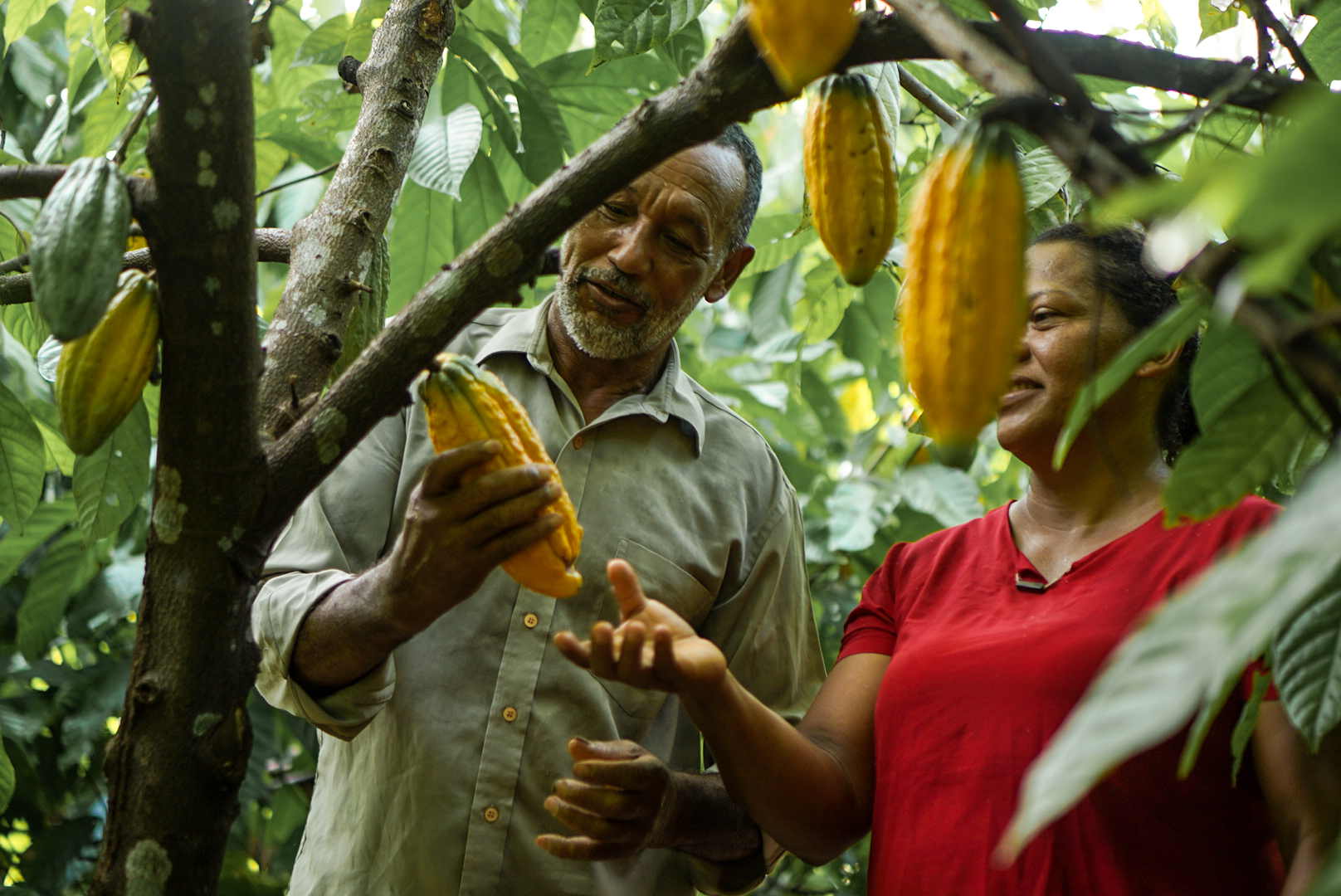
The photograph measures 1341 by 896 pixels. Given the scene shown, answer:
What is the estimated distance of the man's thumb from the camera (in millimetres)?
1100

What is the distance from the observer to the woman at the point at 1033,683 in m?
1.26

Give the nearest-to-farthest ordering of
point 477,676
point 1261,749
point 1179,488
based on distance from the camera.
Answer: point 1179,488 → point 1261,749 → point 477,676

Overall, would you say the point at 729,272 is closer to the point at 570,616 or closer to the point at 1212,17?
the point at 570,616

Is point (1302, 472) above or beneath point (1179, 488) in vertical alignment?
beneath

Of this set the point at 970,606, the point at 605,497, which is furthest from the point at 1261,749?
the point at 605,497

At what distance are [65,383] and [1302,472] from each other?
1.11 meters

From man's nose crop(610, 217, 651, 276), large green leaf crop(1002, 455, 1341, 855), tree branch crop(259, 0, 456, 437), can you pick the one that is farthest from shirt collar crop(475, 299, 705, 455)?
large green leaf crop(1002, 455, 1341, 855)

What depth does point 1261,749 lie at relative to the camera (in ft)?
4.17

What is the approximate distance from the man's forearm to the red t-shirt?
27.5 inches

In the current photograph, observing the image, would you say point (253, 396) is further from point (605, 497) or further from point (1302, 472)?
point (1302, 472)

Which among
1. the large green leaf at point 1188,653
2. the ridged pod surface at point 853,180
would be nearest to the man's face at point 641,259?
the ridged pod surface at point 853,180

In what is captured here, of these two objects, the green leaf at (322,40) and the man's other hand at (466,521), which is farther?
the green leaf at (322,40)

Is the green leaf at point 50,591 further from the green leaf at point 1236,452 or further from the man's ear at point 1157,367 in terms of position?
the green leaf at point 1236,452

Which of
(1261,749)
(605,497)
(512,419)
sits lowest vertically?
(1261,749)
